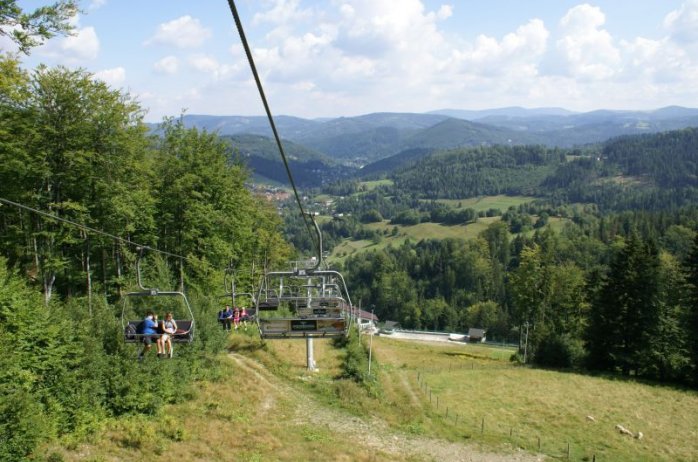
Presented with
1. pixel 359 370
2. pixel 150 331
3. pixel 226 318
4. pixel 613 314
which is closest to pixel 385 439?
pixel 359 370

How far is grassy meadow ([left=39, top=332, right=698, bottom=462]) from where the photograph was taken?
880 inches

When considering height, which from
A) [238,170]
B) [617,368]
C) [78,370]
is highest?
[238,170]

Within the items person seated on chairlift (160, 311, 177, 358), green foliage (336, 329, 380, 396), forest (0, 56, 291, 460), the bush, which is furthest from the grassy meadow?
the bush

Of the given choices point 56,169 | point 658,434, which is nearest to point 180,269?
point 56,169

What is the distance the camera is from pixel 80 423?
20406 mm

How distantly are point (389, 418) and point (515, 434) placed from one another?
28.4 feet

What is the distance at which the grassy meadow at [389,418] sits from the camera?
880 inches

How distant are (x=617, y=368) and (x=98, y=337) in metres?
52.6

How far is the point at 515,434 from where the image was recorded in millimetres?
32062

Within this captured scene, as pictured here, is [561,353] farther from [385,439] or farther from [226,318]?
[226,318]

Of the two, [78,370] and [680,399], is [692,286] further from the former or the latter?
[78,370]

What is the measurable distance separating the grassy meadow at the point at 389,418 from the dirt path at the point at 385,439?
0.07m

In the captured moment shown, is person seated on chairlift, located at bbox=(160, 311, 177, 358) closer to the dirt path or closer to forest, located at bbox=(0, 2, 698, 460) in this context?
forest, located at bbox=(0, 2, 698, 460)

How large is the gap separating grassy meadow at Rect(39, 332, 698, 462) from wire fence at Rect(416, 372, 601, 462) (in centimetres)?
11
